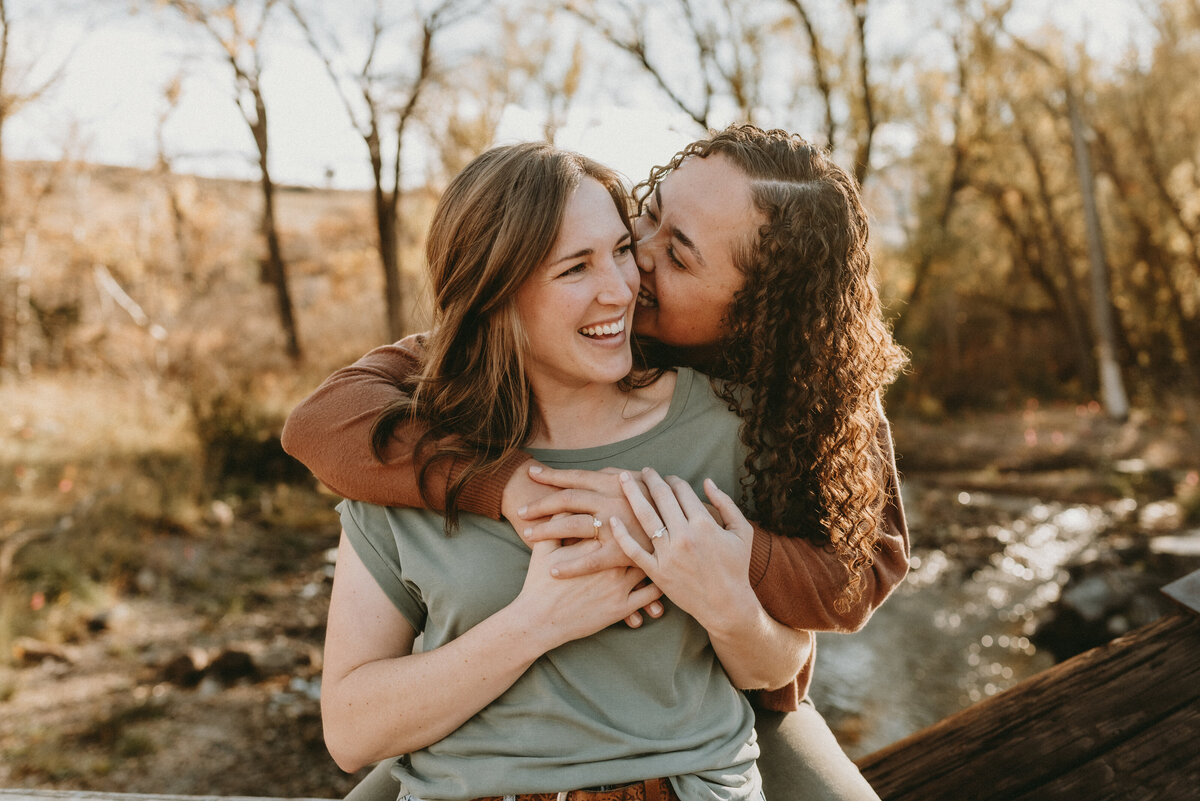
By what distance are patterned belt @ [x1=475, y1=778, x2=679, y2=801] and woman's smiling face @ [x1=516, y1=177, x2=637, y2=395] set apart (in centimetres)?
78

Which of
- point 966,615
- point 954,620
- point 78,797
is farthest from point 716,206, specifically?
point 966,615

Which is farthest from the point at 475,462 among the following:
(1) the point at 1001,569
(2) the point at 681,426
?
(1) the point at 1001,569

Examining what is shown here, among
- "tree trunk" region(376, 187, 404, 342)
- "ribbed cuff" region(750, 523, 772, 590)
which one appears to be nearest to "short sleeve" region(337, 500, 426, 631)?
"ribbed cuff" region(750, 523, 772, 590)

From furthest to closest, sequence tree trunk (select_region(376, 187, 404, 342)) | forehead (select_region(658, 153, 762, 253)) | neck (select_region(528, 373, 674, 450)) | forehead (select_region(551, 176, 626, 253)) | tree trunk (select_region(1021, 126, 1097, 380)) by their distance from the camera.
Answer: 1. tree trunk (select_region(1021, 126, 1097, 380))
2. tree trunk (select_region(376, 187, 404, 342))
3. forehead (select_region(658, 153, 762, 253))
4. neck (select_region(528, 373, 674, 450))
5. forehead (select_region(551, 176, 626, 253))

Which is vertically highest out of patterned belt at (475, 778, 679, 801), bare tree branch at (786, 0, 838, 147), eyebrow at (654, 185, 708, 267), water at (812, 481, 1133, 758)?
bare tree branch at (786, 0, 838, 147)

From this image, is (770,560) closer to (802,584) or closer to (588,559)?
(802,584)

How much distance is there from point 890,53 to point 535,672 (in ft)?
53.8

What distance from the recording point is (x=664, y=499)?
1.58 metres

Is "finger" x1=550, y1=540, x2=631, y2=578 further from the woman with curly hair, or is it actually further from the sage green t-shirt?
the sage green t-shirt

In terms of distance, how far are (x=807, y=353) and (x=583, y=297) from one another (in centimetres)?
54

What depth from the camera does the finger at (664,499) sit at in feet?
5.07

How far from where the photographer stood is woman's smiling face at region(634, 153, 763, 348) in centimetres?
199

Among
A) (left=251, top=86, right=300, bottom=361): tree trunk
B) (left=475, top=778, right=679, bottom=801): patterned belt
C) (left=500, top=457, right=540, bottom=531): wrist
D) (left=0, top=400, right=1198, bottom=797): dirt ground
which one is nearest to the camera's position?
(left=475, top=778, right=679, bottom=801): patterned belt

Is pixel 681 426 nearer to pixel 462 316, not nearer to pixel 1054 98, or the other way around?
pixel 462 316
